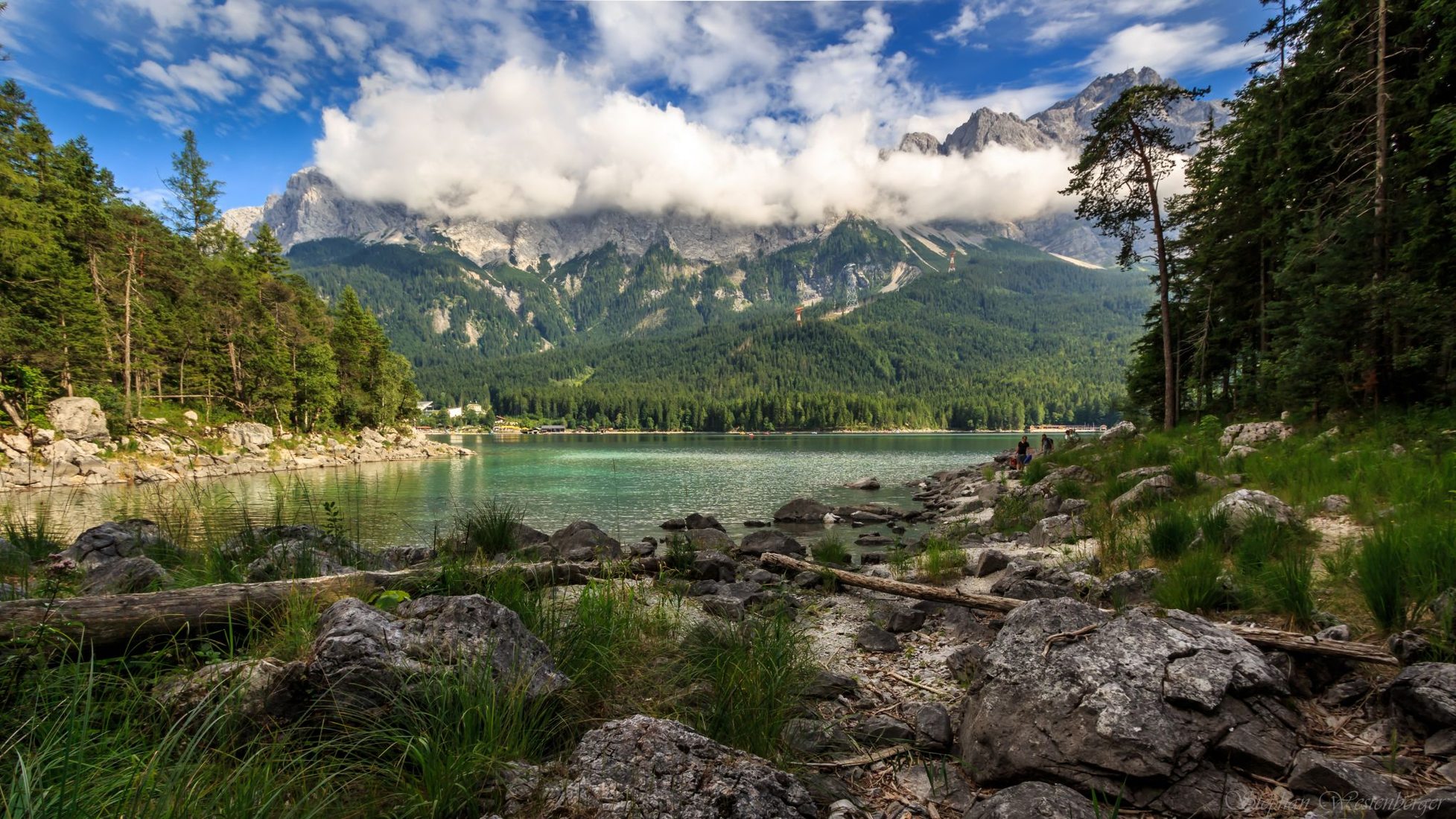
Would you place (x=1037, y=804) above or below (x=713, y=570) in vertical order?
above

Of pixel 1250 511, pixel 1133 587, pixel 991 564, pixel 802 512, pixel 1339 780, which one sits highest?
pixel 1250 511

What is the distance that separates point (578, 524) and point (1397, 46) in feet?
76.8

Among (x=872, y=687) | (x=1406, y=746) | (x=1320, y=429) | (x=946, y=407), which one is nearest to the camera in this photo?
(x=1406, y=746)

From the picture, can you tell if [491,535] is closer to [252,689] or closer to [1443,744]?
[252,689]

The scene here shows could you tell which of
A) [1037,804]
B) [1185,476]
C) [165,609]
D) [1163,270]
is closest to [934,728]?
[1037,804]

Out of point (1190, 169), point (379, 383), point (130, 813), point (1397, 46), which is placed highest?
point (1190, 169)

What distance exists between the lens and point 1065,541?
1038cm

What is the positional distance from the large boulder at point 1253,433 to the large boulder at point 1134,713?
1440 cm

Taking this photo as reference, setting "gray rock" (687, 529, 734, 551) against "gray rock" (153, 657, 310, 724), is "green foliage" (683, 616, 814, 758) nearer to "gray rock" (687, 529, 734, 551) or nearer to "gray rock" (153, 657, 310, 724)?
"gray rock" (153, 657, 310, 724)

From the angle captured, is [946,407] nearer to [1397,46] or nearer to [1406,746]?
[1397,46]

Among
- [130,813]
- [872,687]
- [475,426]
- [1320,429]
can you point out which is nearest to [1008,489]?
[1320,429]

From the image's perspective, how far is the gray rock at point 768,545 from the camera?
1350cm

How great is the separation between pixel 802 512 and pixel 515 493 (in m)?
16.3

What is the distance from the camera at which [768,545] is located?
1406cm
